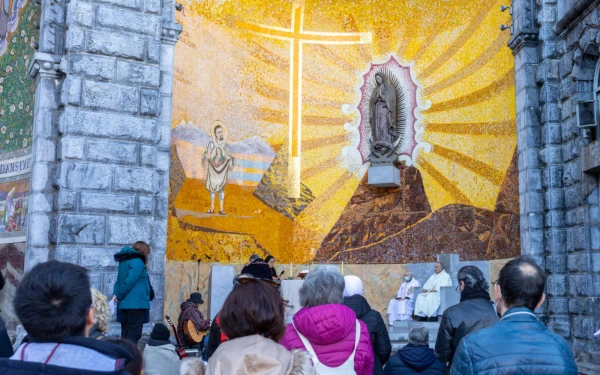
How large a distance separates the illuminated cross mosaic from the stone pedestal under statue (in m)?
1.55

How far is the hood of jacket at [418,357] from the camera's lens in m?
4.69

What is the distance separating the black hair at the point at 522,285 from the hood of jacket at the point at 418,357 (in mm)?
1959

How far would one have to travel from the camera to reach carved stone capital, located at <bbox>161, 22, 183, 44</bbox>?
920 centimetres

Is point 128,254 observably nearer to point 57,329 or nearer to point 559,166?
point 57,329

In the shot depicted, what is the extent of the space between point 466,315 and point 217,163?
30.5 ft

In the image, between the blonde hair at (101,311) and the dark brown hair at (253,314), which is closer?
the dark brown hair at (253,314)

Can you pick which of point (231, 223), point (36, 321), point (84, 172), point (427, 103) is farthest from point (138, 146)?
point (427, 103)

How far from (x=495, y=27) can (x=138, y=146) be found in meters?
7.90

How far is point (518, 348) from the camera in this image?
103 inches

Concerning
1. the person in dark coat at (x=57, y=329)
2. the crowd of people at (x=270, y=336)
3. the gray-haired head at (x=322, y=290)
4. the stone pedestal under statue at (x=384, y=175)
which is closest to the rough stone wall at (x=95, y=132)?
the crowd of people at (x=270, y=336)

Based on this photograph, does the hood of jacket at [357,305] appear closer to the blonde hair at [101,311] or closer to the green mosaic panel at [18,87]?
the blonde hair at [101,311]

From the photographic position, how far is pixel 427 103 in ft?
47.0

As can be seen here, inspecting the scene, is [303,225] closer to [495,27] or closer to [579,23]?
[495,27]

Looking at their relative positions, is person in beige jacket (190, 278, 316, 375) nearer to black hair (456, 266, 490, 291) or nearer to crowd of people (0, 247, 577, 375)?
crowd of people (0, 247, 577, 375)
